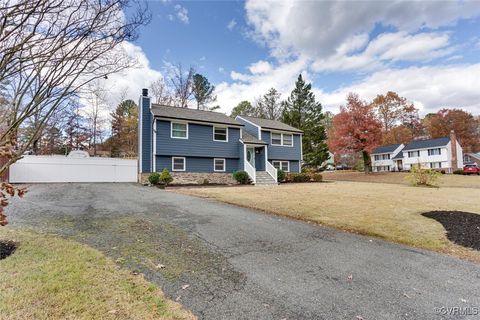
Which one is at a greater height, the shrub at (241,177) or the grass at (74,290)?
the shrub at (241,177)

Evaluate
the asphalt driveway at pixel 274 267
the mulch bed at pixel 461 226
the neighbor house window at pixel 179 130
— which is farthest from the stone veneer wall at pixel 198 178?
the mulch bed at pixel 461 226

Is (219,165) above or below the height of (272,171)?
above

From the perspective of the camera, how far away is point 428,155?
146 feet

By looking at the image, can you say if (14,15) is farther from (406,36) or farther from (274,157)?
(274,157)

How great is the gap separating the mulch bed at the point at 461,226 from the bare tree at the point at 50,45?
Answer: 27.9 ft

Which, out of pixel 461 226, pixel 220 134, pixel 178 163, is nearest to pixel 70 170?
pixel 178 163

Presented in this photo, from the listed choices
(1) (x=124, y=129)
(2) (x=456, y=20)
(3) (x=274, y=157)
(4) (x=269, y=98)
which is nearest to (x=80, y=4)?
(2) (x=456, y=20)

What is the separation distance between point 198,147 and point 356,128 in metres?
22.6

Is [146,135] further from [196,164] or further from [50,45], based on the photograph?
[50,45]

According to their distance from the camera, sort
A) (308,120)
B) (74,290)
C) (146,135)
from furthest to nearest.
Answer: (308,120)
(146,135)
(74,290)

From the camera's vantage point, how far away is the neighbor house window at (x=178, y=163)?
2017 centimetres

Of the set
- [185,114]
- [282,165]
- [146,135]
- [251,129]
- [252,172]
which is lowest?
[252,172]

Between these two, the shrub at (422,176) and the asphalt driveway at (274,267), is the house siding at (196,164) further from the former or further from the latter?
the shrub at (422,176)

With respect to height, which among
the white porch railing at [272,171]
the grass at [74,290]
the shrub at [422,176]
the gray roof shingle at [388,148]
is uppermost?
the gray roof shingle at [388,148]
